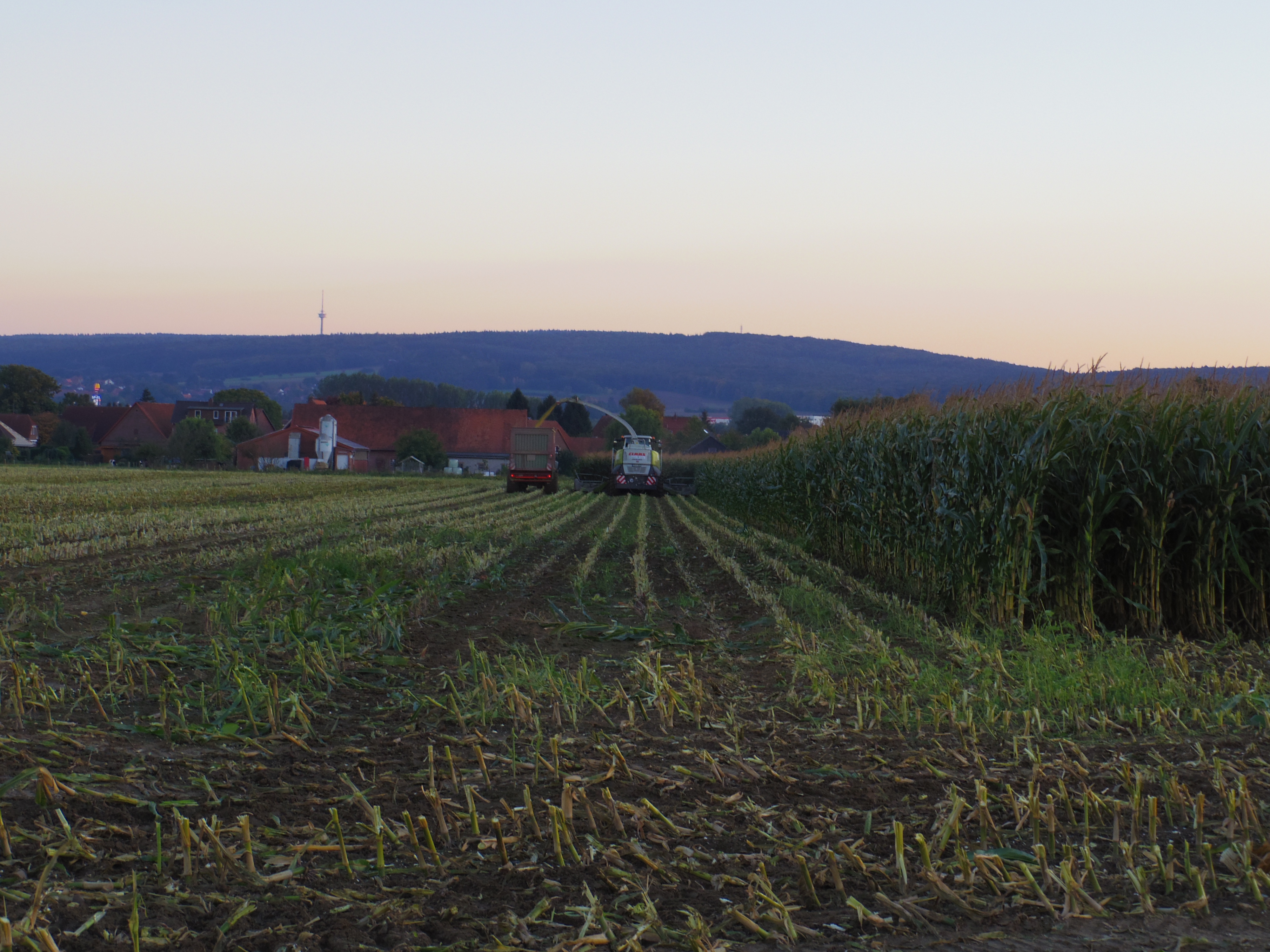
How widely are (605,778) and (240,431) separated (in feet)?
292

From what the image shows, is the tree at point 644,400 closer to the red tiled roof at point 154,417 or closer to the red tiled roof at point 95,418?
the red tiled roof at point 154,417

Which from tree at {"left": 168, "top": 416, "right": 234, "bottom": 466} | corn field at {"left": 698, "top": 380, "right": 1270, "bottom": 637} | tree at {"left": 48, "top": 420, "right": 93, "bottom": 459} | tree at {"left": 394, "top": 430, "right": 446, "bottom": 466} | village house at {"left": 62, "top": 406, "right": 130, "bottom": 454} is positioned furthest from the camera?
village house at {"left": 62, "top": 406, "right": 130, "bottom": 454}

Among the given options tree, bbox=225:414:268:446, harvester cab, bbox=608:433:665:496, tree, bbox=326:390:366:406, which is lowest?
tree, bbox=225:414:268:446

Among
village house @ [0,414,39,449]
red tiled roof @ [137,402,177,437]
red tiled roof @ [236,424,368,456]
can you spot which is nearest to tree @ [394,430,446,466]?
red tiled roof @ [236,424,368,456]

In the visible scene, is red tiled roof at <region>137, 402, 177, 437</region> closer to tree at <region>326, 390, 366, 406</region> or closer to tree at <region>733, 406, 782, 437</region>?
tree at <region>326, 390, 366, 406</region>

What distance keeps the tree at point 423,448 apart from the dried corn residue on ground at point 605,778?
236 ft

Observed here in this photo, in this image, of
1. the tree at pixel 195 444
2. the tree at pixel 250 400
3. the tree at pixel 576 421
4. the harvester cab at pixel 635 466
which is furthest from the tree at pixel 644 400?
Answer: the harvester cab at pixel 635 466

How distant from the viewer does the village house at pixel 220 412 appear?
111750 mm

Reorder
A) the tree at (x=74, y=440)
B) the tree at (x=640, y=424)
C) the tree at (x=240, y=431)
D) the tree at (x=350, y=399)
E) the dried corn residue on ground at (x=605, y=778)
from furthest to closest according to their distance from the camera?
the tree at (x=350, y=399)
the tree at (x=640, y=424)
the tree at (x=240, y=431)
the tree at (x=74, y=440)
the dried corn residue on ground at (x=605, y=778)

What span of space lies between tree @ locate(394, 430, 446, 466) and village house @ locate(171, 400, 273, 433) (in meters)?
35.5

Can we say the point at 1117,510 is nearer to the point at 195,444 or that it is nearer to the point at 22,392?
the point at 195,444

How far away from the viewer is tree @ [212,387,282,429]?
124875 millimetres

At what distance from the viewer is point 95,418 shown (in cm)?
10575

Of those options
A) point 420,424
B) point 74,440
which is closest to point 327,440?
point 420,424
